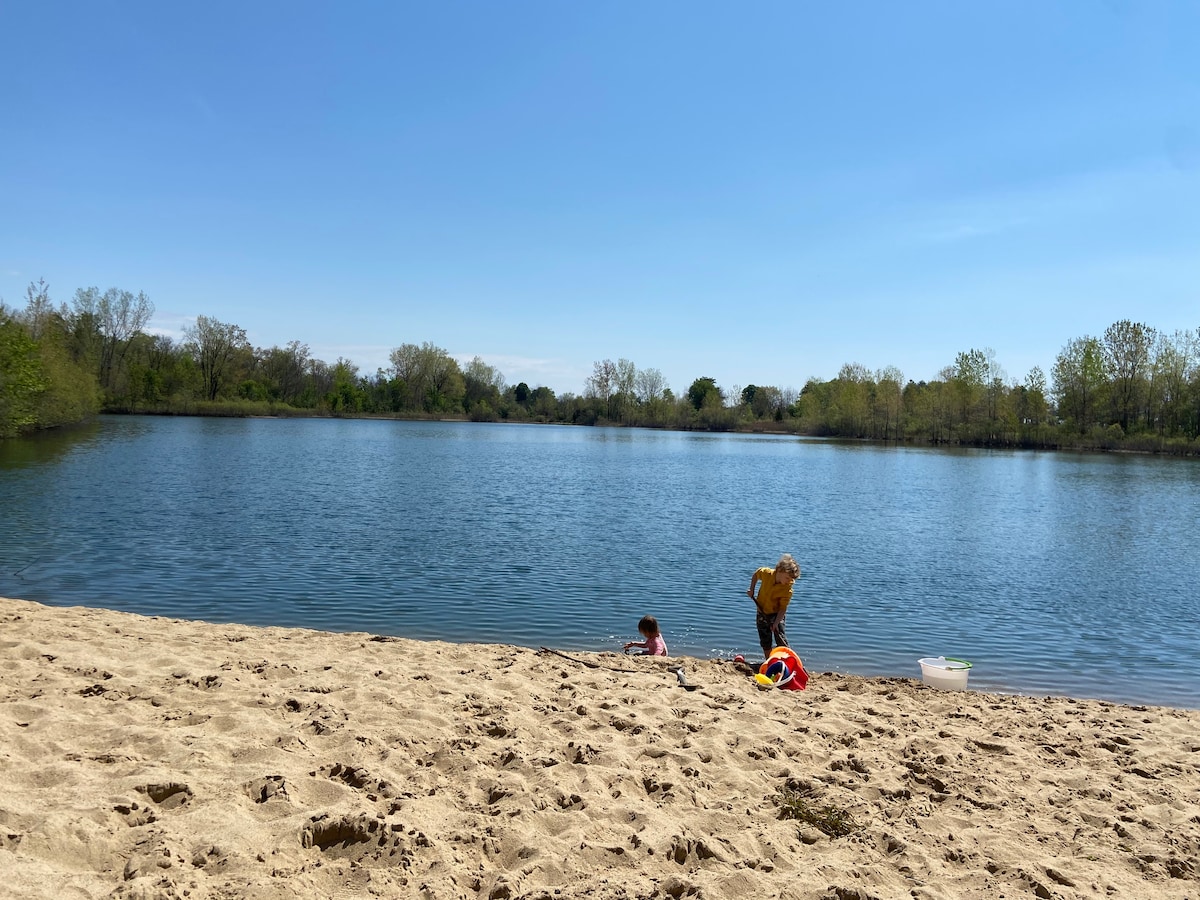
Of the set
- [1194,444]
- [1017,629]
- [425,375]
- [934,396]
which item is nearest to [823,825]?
[1017,629]

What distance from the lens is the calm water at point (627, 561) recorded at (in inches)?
475

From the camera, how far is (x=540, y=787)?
17.5ft

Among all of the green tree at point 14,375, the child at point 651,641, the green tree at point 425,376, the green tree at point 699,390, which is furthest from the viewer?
the green tree at point 699,390

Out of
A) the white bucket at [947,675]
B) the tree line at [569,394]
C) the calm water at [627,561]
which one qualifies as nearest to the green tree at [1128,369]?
Answer: the tree line at [569,394]

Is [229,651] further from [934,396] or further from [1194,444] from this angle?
[934,396]

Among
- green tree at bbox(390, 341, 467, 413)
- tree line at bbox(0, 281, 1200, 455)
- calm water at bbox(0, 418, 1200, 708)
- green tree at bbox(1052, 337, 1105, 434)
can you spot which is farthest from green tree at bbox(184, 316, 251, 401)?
green tree at bbox(1052, 337, 1105, 434)

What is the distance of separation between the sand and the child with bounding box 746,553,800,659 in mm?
1653

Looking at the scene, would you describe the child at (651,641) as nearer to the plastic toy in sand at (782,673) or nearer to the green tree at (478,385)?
the plastic toy in sand at (782,673)

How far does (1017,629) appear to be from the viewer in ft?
44.7

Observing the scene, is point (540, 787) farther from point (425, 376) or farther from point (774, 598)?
point (425, 376)

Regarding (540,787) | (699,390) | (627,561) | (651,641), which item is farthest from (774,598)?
(699,390)

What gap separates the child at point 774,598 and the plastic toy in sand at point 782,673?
87 cm

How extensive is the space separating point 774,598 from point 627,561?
8.59 meters

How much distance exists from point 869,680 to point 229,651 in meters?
7.36
